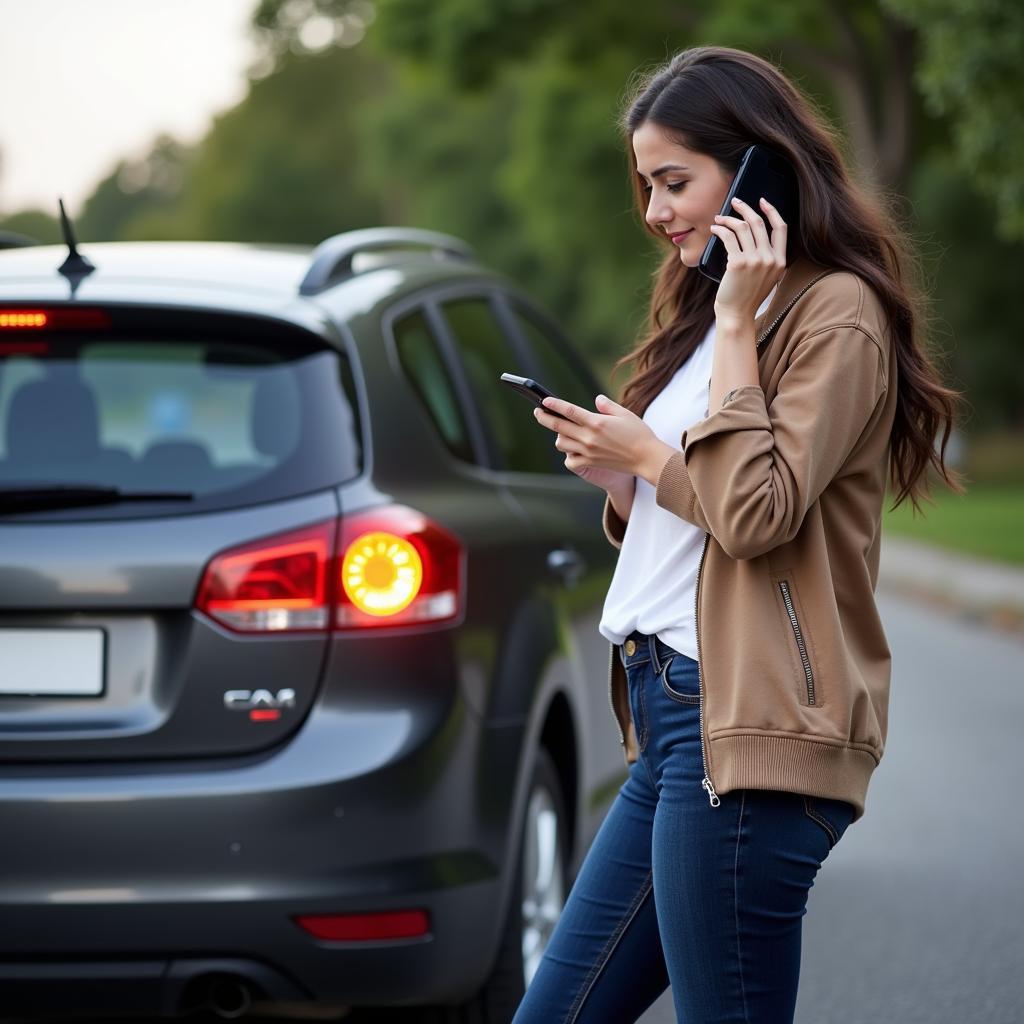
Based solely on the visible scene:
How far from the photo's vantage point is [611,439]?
2.55 meters

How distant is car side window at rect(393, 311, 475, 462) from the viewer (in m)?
4.05

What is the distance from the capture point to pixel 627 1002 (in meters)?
2.82

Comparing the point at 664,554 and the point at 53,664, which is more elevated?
the point at 664,554

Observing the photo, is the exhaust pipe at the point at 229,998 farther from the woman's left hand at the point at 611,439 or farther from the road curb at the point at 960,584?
the road curb at the point at 960,584

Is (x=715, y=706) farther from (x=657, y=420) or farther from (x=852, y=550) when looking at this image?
(x=657, y=420)

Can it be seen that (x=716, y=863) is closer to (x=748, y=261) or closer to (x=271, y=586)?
(x=748, y=261)

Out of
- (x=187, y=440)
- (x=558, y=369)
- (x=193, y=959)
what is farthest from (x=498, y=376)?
(x=193, y=959)

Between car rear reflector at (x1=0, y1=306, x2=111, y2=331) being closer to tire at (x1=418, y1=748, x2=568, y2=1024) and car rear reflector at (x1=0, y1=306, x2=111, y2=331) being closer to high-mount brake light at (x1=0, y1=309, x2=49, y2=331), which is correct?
high-mount brake light at (x1=0, y1=309, x2=49, y2=331)

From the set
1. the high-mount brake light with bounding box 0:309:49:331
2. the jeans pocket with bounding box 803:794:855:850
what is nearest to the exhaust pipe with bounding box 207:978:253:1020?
the high-mount brake light with bounding box 0:309:49:331

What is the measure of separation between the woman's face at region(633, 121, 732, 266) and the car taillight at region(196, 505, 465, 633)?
3.60ft

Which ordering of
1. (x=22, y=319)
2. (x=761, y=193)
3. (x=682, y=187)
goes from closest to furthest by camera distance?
(x=761, y=193), (x=682, y=187), (x=22, y=319)

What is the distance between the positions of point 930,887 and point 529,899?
2309 millimetres

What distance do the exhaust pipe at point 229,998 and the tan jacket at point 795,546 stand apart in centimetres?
139

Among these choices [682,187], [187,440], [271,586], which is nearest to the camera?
[682,187]
